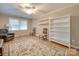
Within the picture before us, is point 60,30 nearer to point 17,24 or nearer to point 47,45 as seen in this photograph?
point 47,45

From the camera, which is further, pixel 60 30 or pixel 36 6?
pixel 60 30

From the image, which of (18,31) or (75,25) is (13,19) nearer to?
(18,31)

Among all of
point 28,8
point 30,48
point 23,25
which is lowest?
point 30,48

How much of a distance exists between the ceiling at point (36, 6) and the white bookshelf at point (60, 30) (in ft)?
0.87

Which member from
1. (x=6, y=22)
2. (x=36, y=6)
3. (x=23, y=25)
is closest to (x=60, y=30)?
(x=36, y=6)

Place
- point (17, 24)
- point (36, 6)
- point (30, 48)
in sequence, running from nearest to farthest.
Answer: point (36, 6), point (30, 48), point (17, 24)

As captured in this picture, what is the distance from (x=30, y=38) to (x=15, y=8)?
2.48 feet

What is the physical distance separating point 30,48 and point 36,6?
35.2 inches

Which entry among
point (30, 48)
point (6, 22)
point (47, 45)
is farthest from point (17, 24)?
point (47, 45)

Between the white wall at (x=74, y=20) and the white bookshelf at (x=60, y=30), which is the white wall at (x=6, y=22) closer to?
the white bookshelf at (x=60, y=30)

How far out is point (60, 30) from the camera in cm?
220

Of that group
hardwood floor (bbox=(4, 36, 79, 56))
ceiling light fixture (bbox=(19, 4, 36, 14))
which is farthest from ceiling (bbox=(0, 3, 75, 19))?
hardwood floor (bbox=(4, 36, 79, 56))

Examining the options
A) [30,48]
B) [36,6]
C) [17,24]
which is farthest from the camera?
[17,24]

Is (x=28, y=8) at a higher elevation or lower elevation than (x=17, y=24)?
higher
